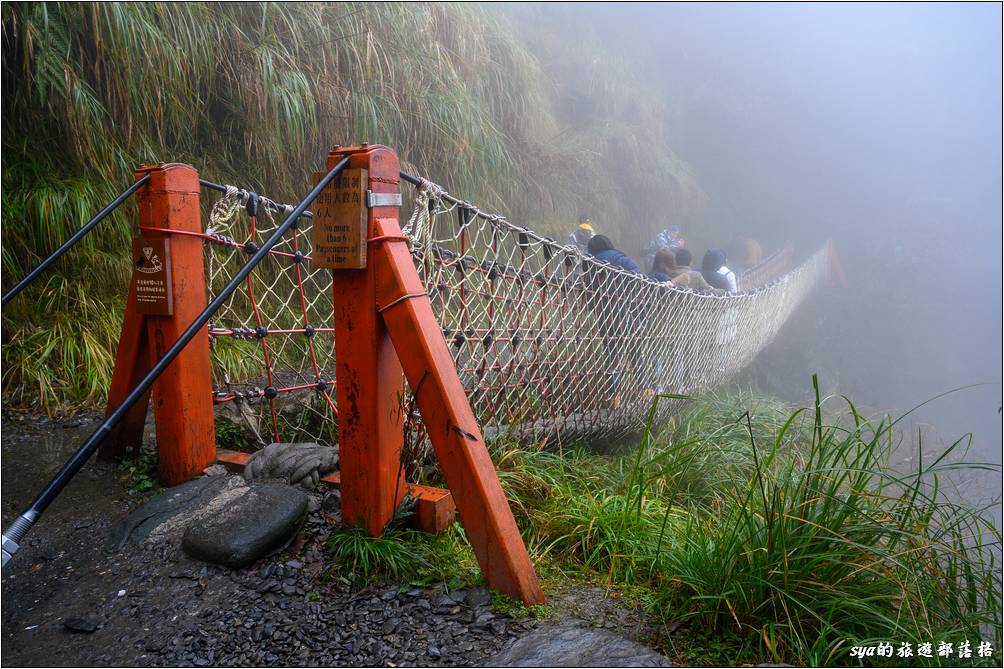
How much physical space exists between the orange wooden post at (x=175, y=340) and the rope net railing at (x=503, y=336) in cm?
11

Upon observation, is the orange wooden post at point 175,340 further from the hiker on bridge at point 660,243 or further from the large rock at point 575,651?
the hiker on bridge at point 660,243

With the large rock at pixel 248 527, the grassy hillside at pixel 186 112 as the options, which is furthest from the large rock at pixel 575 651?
the grassy hillside at pixel 186 112

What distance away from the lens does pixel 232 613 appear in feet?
4.32

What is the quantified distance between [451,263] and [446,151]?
323 centimetres

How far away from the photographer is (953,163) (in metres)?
27.4

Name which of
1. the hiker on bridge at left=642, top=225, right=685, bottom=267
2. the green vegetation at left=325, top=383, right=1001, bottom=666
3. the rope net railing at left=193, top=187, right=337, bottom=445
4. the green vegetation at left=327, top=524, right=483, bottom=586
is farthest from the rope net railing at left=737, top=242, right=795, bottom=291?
the green vegetation at left=327, top=524, right=483, bottom=586

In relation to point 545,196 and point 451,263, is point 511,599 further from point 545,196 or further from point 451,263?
point 545,196

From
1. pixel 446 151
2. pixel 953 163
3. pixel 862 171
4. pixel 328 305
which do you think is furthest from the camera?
pixel 953 163

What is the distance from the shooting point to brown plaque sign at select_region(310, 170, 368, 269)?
1441 mm

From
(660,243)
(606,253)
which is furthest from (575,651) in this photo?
(660,243)

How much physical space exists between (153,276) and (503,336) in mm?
1063

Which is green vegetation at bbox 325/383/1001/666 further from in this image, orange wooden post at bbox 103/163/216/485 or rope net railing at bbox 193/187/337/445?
rope net railing at bbox 193/187/337/445

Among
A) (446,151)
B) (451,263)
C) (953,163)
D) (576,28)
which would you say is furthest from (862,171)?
(451,263)

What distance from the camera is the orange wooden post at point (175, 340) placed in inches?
68.2
